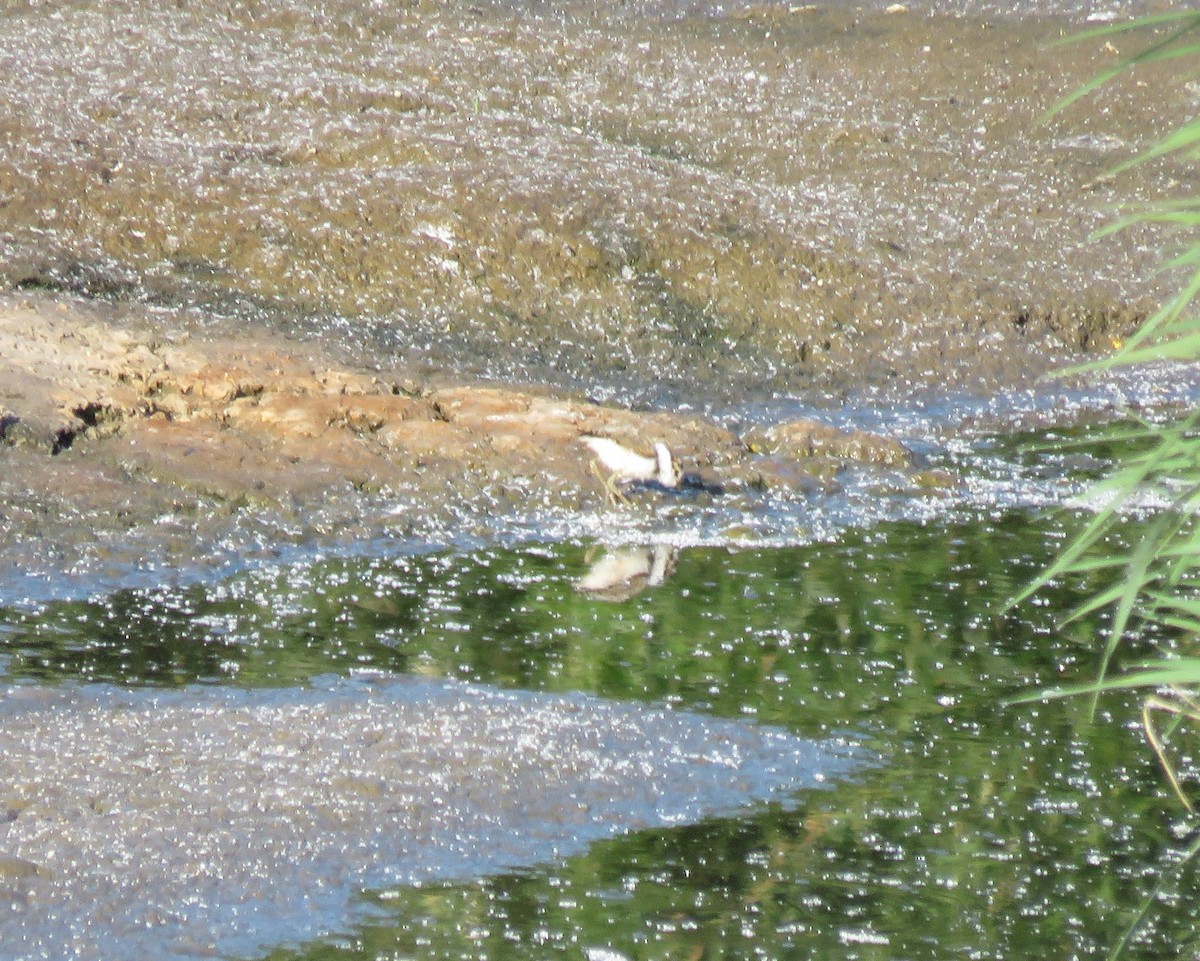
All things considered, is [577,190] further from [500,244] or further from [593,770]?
[593,770]

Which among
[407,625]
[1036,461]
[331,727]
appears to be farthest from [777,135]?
[331,727]

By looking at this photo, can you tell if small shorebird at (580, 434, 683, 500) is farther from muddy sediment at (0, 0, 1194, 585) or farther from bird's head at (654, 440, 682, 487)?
muddy sediment at (0, 0, 1194, 585)

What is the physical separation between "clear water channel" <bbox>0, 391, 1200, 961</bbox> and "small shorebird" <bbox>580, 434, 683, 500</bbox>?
78cm

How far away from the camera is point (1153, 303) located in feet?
32.4

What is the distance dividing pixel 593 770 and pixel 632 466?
2.77m

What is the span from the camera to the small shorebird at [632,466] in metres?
6.81

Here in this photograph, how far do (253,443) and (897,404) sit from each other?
3.42 m

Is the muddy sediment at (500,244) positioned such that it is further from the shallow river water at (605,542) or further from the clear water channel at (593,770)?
the clear water channel at (593,770)

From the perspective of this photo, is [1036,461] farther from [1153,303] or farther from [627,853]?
[627,853]

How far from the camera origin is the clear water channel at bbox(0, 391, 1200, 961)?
135 inches

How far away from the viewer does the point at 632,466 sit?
6848 millimetres

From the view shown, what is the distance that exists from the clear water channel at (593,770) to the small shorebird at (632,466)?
30.6 inches

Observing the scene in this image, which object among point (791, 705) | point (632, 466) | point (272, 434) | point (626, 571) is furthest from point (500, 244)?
point (791, 705)

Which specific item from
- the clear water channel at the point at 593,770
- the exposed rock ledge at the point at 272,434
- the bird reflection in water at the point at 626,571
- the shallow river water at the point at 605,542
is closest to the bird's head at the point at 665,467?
the shallow river water at the point at 605,542
